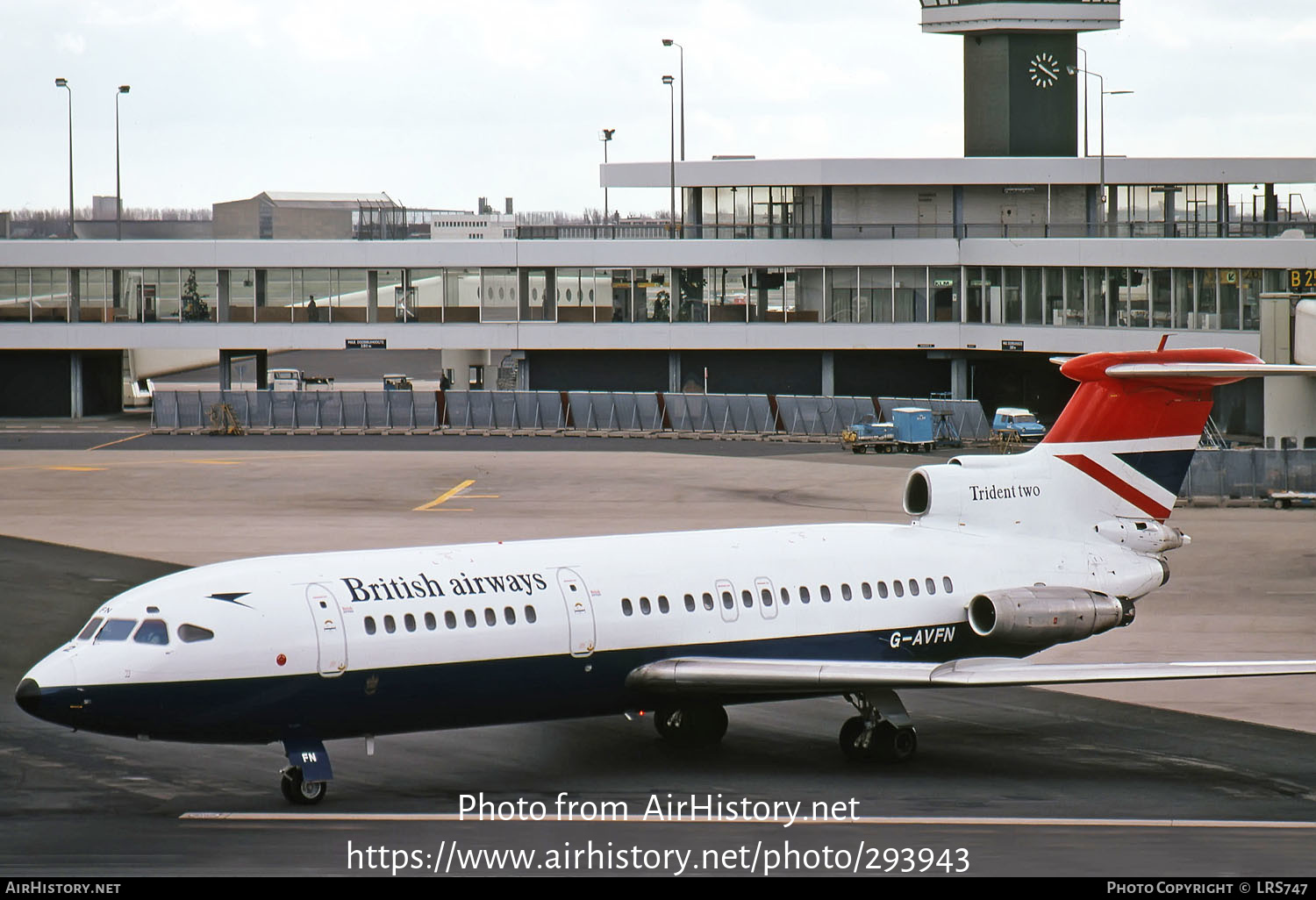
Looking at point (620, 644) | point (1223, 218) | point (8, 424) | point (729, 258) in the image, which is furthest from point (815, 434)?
point (620, 644)

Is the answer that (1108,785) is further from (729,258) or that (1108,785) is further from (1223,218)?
(1223,218)

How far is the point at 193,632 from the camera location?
66.5 ft

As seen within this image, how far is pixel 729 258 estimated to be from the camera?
83000mm

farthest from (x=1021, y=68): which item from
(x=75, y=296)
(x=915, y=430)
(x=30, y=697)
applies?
(x=30, y=697)

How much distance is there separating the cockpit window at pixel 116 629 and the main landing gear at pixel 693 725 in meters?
8.10

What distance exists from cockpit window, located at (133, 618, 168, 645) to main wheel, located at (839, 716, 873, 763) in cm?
983

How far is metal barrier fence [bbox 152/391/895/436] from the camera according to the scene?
78.9m

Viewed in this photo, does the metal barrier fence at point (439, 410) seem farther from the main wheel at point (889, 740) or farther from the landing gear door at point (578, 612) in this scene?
the landing gear door at point (578, 612)

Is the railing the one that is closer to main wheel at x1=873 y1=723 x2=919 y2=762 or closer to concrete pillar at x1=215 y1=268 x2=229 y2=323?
concrete pillar at x1=215 y1=268 x2=229 y2=323

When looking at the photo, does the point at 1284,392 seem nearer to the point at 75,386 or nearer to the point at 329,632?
the point at 329,632

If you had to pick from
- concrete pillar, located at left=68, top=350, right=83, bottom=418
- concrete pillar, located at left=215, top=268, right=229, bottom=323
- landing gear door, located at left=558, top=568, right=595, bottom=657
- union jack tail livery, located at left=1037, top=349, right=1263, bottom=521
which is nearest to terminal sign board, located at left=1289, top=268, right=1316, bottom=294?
union jack tail livery, located at left=1037, top=349, right=1263, bottom=521

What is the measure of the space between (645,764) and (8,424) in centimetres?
6786

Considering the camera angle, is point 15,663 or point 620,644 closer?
point 620,644

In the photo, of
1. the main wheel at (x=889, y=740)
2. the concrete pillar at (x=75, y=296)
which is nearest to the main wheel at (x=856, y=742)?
the main wheel at (x=889, y=740)
